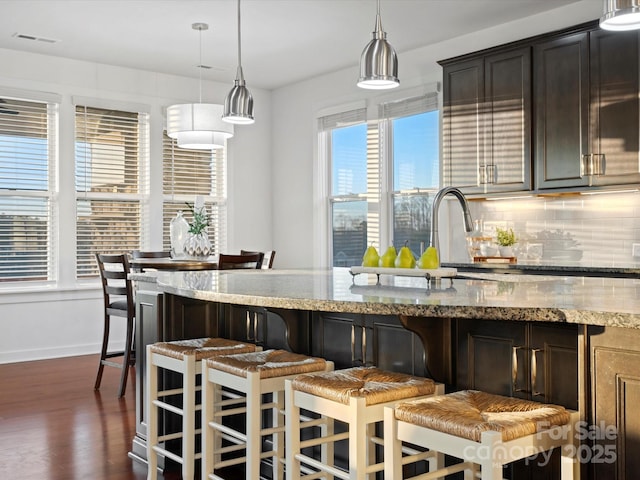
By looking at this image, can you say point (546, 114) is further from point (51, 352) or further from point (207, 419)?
point (51, 352)

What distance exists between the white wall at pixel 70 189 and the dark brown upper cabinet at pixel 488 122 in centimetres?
303

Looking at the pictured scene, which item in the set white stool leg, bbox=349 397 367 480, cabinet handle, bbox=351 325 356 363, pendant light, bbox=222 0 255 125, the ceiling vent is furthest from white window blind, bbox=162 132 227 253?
white stool leg, bbox=349 397 367 480

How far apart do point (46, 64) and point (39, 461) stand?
4239 millimetres

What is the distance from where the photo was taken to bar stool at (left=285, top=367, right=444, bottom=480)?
202 cm

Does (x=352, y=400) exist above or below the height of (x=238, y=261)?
below

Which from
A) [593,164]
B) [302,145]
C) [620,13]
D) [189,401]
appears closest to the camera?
[620,13]

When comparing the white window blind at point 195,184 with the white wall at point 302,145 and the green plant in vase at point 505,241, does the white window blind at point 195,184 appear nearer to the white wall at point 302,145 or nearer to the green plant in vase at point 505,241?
the white wall at point 302,145

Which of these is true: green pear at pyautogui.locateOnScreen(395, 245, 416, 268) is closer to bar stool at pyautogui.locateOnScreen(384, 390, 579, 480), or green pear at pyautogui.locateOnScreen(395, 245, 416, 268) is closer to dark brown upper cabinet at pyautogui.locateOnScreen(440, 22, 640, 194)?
bar stool at pyautogui.locateOnScreen(384, 390, 579, 480)

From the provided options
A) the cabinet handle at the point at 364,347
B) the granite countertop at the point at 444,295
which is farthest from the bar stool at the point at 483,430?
the cabinet handle at the point at 364,347

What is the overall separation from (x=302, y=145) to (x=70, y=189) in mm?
2453

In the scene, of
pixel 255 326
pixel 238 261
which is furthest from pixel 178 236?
pixel 255 326

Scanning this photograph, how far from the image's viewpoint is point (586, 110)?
14.8 ft

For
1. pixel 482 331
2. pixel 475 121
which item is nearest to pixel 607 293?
pixel 482 331

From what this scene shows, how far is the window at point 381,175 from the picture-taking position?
620cm
